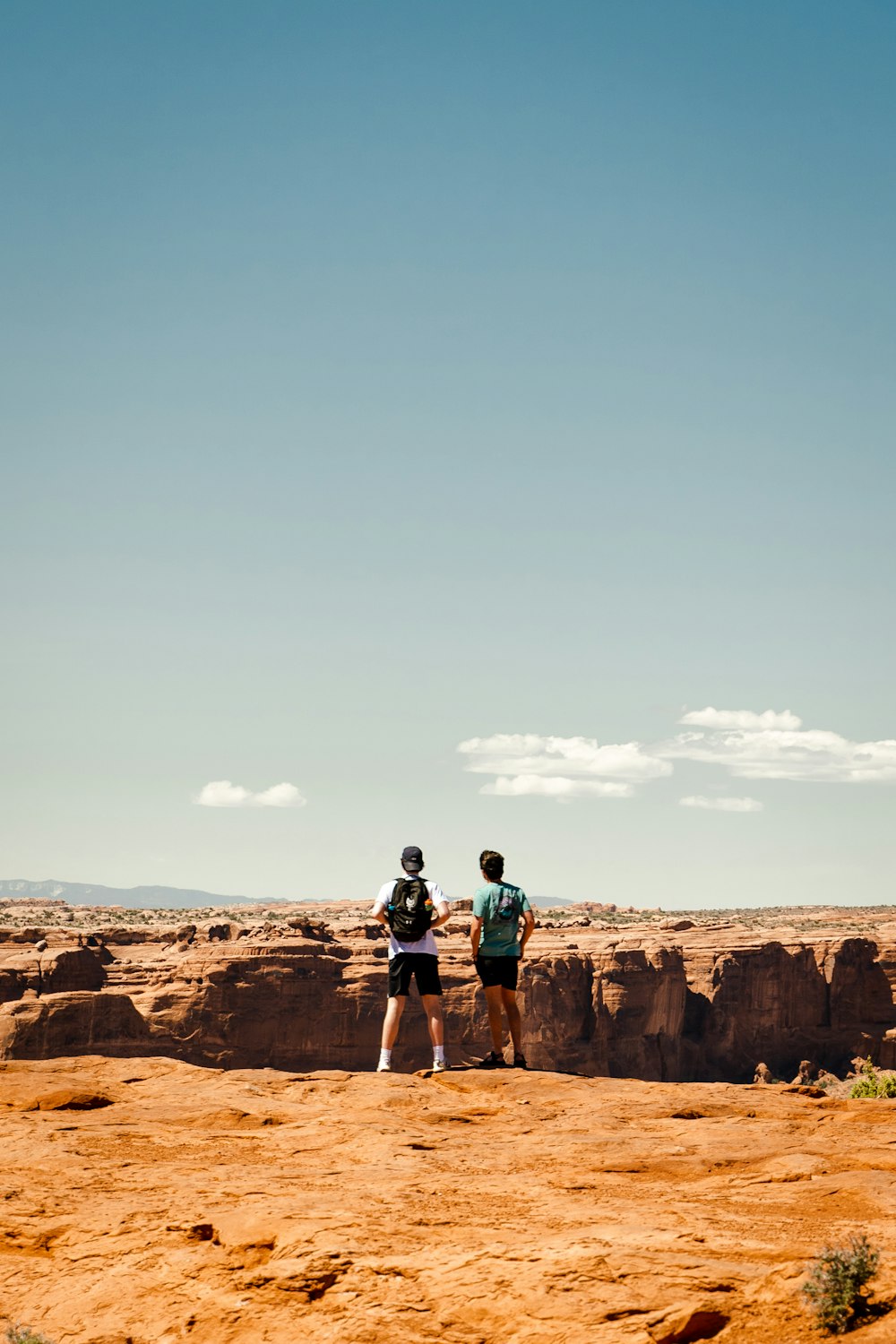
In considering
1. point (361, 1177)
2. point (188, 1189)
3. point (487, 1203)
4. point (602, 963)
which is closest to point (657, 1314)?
point (487, 1203)

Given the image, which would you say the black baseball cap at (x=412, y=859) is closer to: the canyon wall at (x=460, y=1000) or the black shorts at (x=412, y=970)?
the black shorts at (x=412, y=970)

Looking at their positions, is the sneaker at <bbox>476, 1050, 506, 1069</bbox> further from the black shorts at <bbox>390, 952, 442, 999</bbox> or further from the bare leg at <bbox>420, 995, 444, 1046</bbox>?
the black shorts at <bbox>390, 952, 442, 999</bbox>

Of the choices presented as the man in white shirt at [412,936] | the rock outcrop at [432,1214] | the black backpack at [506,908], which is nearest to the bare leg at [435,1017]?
the man in white shirt at [412,936]

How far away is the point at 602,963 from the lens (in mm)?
62688

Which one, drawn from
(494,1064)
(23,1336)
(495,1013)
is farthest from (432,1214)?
(495,1013)

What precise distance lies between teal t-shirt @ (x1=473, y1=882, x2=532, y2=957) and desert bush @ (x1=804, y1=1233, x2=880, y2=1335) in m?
7.38

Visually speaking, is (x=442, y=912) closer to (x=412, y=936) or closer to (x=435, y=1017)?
(x=412, y=936)

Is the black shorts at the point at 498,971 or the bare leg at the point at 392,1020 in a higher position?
the black shorts at the point at 498,971

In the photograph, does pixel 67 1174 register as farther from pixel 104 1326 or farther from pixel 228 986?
pixel 228 986

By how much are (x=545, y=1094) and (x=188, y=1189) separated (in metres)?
4.10

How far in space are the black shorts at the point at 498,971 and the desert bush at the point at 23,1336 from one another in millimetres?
6824

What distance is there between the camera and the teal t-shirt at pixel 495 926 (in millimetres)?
13086

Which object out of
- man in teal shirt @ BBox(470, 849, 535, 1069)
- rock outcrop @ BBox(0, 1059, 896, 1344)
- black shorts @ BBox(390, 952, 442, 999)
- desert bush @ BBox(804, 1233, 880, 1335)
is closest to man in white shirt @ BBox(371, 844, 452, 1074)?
black shorts @ BBox(390, 952, 442, 999)

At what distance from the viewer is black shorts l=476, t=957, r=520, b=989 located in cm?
1310
